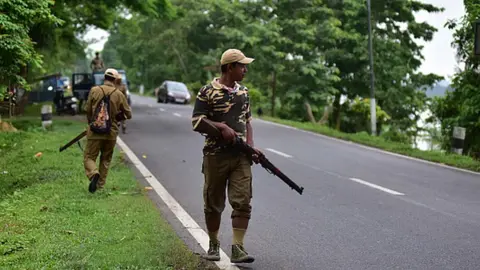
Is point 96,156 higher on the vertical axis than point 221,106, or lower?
lower

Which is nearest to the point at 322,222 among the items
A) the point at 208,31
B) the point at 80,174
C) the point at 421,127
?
the point at 80,174

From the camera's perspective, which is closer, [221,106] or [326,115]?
[221,106]

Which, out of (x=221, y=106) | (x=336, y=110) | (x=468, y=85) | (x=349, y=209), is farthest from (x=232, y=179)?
(x=336, y=110)

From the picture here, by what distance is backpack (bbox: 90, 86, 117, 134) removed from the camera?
29.1 feet

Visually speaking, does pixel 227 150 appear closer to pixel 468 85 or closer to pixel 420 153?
pixel 420 153

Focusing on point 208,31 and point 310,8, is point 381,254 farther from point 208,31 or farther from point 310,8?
point 208,31

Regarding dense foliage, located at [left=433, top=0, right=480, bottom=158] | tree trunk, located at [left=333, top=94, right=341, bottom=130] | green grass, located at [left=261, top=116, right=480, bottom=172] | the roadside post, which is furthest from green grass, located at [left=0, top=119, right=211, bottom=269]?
tree trunk, located at [left=333, top=94, right=341, bottom=130]

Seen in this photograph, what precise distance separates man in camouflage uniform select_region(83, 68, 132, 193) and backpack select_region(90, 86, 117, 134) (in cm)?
5

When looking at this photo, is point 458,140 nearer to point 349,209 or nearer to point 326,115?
point 349,209

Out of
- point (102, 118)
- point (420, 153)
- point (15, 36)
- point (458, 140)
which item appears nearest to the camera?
point (102, 118)

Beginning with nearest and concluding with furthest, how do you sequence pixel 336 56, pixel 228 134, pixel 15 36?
pixel 228 134, pixel 15 36, pixel 336 56

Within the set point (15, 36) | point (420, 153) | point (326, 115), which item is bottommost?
point (326, 115)

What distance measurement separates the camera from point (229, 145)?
554cm

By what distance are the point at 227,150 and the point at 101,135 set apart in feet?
12.8
